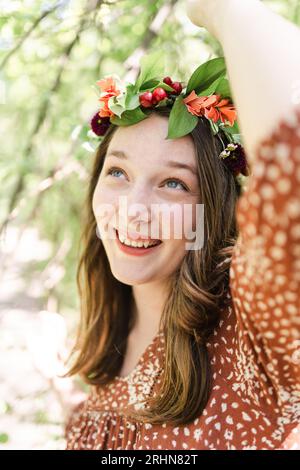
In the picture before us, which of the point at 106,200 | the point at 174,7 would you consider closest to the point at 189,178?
the point at 106,200

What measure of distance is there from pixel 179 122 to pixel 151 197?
23cm

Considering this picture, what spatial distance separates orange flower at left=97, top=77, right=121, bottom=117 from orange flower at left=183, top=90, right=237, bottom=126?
251 millimetres

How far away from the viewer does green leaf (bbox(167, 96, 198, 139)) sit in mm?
1682

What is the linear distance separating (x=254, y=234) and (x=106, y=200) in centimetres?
84

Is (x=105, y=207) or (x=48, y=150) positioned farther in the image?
(x=48, y=150)

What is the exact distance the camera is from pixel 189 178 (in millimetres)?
1707

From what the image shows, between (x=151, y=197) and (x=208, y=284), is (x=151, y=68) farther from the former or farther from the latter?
(x=208, y=284)

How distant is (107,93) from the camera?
186cm

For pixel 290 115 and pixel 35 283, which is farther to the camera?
pixel 35 283

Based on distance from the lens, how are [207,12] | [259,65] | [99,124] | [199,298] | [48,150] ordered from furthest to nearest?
[48,150], [99,124], [199,298], [207,12], [259,65]

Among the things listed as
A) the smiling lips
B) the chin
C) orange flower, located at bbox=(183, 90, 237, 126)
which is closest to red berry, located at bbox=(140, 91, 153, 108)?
orange flower, located at bbox=(183, 90, 237, 126)

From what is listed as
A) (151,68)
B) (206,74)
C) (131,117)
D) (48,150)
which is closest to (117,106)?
(131,117)

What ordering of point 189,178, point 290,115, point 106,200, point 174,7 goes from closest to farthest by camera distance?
point 290,115, point 189,178, point 106,200, point 174,7

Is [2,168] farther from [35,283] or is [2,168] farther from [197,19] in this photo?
[197,19]
